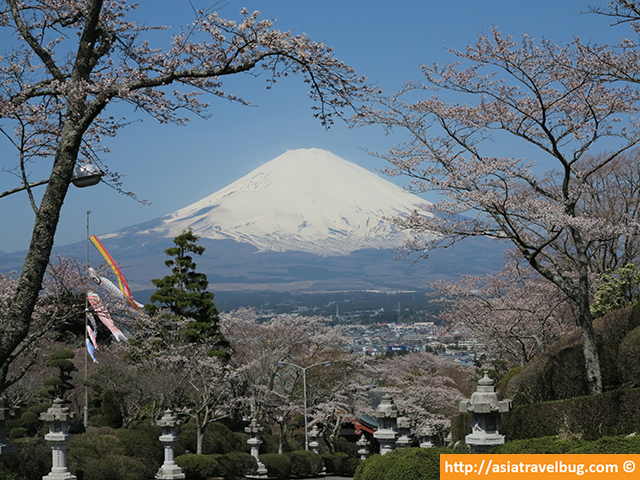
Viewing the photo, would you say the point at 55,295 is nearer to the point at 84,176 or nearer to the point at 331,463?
the point at 84,176

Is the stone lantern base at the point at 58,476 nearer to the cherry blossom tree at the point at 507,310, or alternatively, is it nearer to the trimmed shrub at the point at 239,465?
the trimmed shrub at the point at 239,465

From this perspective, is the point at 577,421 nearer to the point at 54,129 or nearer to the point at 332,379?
the point at 54,129

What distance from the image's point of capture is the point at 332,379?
137 ft

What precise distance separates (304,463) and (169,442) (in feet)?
37.1

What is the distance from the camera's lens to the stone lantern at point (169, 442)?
2269 cm

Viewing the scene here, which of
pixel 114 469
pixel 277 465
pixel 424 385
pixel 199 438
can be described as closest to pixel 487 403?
pixel 114 469

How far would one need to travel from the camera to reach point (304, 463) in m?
32.7

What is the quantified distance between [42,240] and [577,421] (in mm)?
9144

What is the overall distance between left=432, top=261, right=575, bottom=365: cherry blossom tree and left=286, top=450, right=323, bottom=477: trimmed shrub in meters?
8.96

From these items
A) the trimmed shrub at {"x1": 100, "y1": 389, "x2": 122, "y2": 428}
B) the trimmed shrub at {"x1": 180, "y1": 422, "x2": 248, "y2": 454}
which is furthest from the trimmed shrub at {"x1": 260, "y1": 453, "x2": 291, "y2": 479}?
the trimmed shrub at {"x1": 100, "y1": 389, "x2": 122, "y2": 428}

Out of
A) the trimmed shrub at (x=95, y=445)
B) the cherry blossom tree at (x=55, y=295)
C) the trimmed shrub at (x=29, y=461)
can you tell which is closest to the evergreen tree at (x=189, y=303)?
the trimmed shrub at (x=95, y=445)

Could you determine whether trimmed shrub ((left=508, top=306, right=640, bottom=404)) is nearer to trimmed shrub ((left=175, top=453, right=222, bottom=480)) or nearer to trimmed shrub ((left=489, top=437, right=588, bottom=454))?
trimmed shrub ((left=489, top=437, right=588, bottom=454))

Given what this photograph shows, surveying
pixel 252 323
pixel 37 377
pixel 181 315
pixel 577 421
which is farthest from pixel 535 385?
pixel 252 323

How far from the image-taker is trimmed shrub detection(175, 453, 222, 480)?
2607cm
